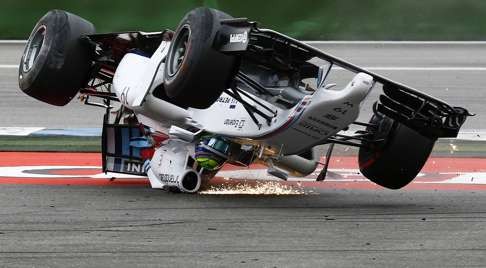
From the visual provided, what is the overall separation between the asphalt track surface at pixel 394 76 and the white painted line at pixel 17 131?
199mm

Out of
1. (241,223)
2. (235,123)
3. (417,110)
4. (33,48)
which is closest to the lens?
(241,223)

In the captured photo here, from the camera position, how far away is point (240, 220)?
7074 mm

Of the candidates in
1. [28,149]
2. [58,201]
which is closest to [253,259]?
[58,201]

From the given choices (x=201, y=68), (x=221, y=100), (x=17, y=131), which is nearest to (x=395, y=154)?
(x=221, y=100)

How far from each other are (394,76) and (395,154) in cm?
813

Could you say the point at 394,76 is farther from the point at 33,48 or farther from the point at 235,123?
the point at 235,123

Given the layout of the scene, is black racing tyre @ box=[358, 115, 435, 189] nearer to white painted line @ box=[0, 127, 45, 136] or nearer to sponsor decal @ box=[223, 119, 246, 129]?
sponsor decal @ box=[223, 119, 246, 129]

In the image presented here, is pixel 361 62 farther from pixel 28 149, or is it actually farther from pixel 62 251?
pixel 62 251

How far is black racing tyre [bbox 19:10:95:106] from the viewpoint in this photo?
8.43m

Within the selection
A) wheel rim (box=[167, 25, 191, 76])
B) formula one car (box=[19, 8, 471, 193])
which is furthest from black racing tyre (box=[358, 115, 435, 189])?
wheel rim (box=[167, 25, 191, 76])

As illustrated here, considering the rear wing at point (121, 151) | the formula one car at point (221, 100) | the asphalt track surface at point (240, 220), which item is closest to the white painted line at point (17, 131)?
the asphalt track surface at point (240, 220)

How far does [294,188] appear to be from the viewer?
8852 millimetres

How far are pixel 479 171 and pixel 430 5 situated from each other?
331 inches

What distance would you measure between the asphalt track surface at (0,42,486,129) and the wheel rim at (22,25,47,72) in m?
3.80
